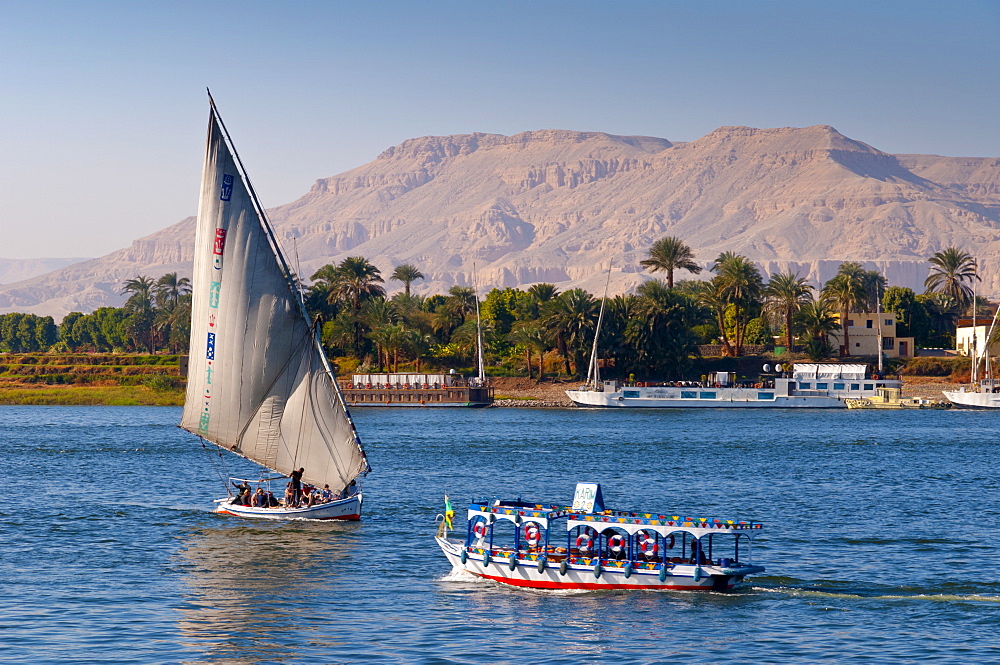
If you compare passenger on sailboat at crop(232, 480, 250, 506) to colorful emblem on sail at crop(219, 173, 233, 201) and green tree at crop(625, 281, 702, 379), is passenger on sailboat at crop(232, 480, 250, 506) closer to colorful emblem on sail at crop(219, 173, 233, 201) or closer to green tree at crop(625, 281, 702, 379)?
colorful emblem on sail at crop(219, 173, 233, 201)

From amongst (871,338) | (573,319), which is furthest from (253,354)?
(871,338)

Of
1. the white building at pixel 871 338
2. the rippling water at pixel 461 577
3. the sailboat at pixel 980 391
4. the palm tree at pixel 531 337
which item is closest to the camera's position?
the rippling water at pixel 461 577

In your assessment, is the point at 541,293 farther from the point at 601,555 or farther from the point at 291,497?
the point at 601,555

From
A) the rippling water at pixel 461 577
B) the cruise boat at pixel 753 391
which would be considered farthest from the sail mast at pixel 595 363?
the rippling water at pixel 461 577

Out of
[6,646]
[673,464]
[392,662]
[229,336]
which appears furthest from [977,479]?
[6,646]

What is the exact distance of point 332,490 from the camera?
52156mm

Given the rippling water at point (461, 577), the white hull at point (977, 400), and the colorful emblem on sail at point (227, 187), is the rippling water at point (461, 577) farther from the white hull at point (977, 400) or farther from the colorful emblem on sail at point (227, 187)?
the white hull at point (977, 400)

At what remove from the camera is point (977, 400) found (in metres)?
163

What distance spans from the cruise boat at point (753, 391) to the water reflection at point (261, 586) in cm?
11510

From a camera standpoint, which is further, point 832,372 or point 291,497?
point 832,372

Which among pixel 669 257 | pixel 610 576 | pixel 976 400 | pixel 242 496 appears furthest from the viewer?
pixel 669 257

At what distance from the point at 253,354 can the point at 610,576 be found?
20458 mm

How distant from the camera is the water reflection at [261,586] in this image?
3316cm

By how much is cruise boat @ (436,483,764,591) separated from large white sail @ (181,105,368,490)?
12.5m
